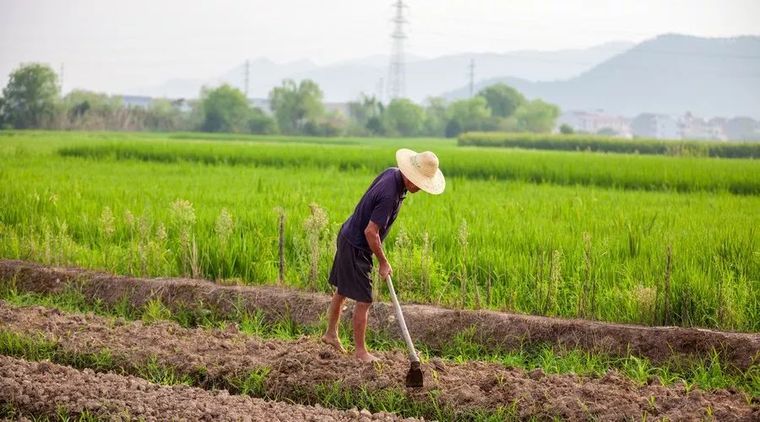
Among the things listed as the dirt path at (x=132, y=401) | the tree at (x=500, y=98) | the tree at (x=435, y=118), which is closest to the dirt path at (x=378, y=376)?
the dirt path at (x=132, y=401)

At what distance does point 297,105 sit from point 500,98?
1325 inches

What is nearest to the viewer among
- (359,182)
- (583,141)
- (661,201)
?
(661,201)

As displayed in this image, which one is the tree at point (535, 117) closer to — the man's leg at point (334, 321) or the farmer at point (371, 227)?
the man's leg at point (334, 321)

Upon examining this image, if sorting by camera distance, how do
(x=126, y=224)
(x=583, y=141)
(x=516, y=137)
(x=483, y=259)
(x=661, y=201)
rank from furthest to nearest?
1. (x=516, y=137)
2. (x=583, y=141)
3. (x=661, y=201)
4. (x=126, y=224)
5. (x=483, y=259)

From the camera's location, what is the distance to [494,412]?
203 inches

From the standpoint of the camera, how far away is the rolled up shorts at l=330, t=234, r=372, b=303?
574 cm

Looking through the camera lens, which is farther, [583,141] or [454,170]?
[583,141]

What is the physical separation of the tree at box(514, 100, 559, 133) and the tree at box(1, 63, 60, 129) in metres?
54.1

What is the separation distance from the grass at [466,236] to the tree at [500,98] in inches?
2948

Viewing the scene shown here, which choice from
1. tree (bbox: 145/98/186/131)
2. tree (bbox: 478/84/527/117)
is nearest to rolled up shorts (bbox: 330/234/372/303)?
tree (bbox: 145/98/186/131)

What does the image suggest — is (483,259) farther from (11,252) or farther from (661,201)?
(661,201)

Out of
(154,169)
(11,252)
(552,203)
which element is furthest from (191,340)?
(154,169)

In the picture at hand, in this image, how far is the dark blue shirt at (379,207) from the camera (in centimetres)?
549

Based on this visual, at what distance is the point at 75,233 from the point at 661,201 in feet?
25.6
